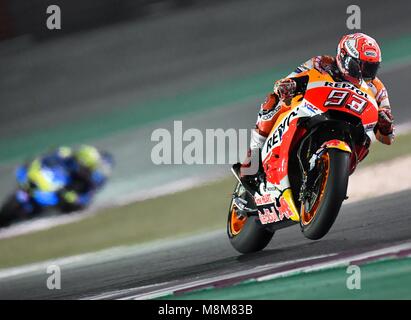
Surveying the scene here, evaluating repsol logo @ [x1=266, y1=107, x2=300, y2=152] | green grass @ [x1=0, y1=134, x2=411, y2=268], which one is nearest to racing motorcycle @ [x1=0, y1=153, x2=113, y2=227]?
green grass @ [x1=0, y1=134, x2=411, y2=268]

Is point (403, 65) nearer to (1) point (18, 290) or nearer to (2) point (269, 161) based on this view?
(2) point (269, 161)

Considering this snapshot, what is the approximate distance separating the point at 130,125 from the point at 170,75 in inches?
21.2

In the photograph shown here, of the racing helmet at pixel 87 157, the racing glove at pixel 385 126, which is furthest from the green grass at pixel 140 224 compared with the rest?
the racing glove at pixel 385 126

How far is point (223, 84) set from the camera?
664cm

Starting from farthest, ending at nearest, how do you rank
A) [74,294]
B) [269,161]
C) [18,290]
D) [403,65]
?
[403,65]
[18,290]
[74,294]
[269,161]

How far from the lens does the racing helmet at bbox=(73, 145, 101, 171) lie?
21.1 feet

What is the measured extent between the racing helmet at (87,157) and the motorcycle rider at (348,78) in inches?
70.6

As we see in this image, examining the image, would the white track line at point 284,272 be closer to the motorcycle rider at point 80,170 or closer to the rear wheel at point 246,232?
the rear wheel at point 246,232

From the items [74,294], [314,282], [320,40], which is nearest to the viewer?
[314,282]

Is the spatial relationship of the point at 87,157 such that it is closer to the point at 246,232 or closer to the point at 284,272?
the point at 246,232

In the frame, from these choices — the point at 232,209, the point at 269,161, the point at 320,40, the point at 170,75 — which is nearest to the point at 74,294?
the point at 232,209

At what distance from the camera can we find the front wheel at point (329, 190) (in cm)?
403

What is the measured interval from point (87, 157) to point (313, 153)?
2.57 m

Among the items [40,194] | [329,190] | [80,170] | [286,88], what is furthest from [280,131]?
[40,194]
